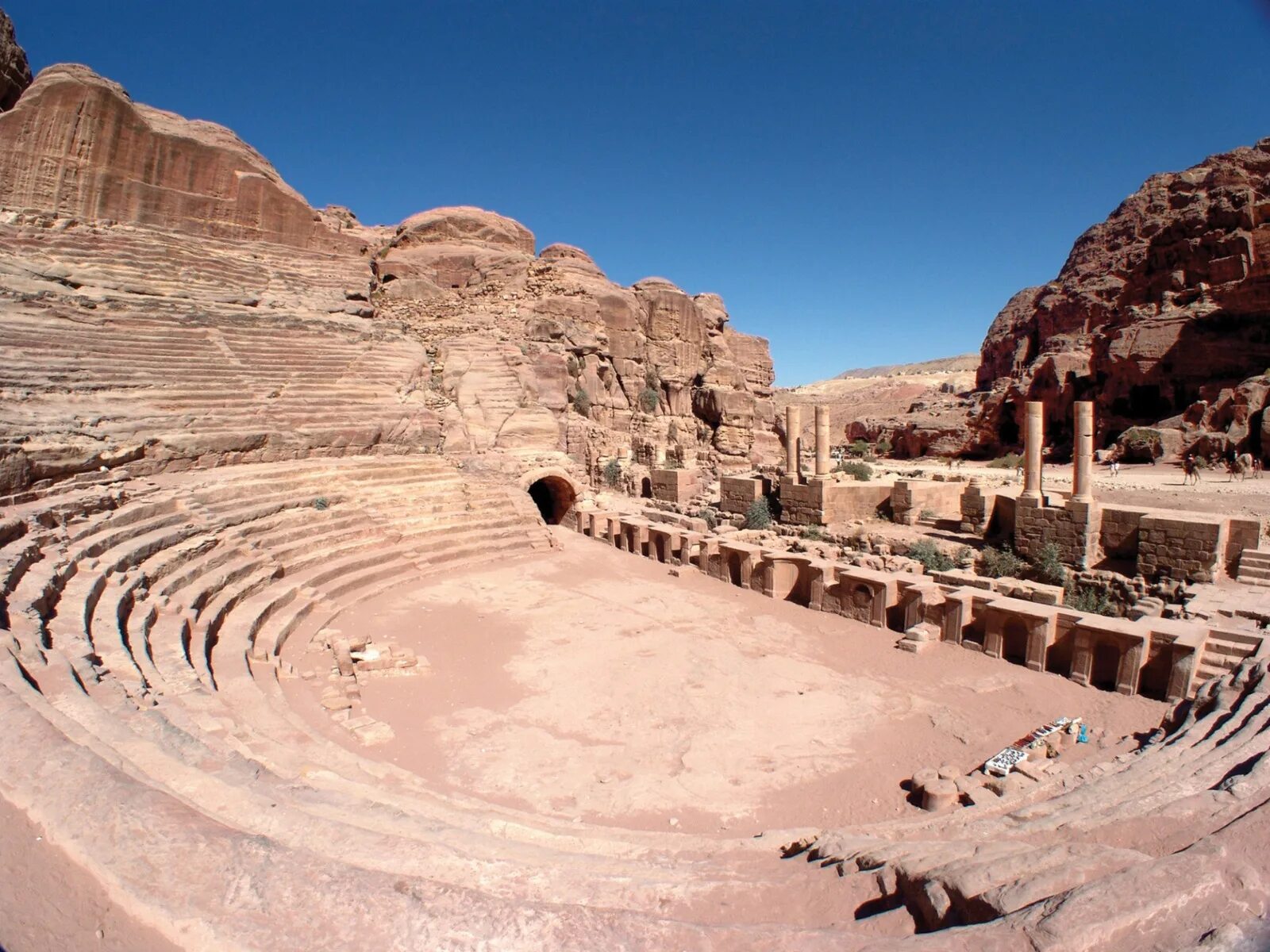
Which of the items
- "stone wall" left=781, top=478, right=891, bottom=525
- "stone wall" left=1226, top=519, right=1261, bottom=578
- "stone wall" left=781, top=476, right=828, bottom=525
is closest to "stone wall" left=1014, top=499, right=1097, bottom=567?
"stone wall" left=1226, top=519, right=1261, bottom=578

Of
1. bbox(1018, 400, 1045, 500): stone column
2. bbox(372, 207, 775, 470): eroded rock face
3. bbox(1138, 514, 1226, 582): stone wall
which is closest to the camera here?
bbox(1138, 514, 1226, 582): stone wall

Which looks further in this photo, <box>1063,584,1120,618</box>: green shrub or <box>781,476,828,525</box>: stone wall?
<box>781,476,828,525</box>: stone wall

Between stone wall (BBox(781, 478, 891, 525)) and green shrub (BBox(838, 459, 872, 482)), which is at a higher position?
green shrub (BBox(838, 459, 872, 482))

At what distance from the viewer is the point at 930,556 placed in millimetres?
14438

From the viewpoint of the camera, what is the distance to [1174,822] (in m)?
3.65

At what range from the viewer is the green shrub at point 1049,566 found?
13117 mm

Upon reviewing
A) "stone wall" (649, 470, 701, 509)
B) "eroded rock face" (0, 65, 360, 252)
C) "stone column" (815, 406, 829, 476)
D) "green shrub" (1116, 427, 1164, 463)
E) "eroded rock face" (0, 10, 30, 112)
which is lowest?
"stone wall" (649, 470, 701, 509)

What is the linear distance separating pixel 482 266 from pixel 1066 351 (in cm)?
3031

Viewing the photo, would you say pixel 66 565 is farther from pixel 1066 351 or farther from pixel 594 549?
pixel 1066 351

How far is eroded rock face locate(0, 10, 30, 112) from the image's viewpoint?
20109mm

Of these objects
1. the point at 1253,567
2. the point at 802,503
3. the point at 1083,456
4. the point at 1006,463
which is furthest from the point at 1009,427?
the point at 1253,567

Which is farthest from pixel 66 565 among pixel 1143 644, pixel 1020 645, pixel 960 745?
pixel 1143 644

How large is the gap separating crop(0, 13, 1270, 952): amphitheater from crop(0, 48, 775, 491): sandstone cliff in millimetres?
106

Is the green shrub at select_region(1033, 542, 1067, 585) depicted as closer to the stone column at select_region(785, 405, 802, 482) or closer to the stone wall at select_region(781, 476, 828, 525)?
the stone wall at select_region(781, 476, 828, 525)
